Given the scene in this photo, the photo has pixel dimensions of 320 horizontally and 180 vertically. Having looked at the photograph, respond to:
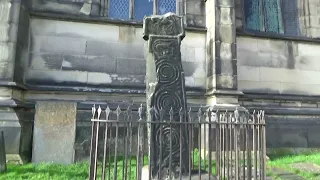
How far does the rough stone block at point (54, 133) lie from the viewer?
5.67 metres

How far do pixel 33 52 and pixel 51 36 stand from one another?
591 mm

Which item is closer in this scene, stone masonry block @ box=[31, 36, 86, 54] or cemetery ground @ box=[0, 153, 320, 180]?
cemetery ground @ box=[0, 153, 320, 180]

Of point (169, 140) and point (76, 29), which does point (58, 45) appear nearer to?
point (76, 29)

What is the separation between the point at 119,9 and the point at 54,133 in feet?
13.5

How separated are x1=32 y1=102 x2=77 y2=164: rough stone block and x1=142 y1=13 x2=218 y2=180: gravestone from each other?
216 cm

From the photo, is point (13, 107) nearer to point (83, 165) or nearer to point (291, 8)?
point (83, 165)

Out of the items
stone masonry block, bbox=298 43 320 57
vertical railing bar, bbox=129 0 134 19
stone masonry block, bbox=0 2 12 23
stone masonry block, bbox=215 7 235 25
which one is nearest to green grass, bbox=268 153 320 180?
stone masonry block, bbox=298 43 320 57

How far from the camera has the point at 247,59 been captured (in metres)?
8.34

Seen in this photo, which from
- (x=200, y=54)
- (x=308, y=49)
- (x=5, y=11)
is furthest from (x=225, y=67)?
(x=5, y=11)

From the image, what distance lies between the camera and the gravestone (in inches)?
162

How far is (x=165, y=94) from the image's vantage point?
14.5 ft

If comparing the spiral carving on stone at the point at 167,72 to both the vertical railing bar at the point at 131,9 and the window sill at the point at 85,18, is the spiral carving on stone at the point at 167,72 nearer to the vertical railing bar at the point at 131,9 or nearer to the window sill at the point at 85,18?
the window sill at the point at 85,18

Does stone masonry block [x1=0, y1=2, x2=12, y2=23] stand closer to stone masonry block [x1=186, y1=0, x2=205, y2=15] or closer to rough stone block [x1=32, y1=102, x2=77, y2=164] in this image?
rough stone block [x1=32, y1=102, x2=77, y2=164]

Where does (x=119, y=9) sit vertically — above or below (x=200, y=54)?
above
